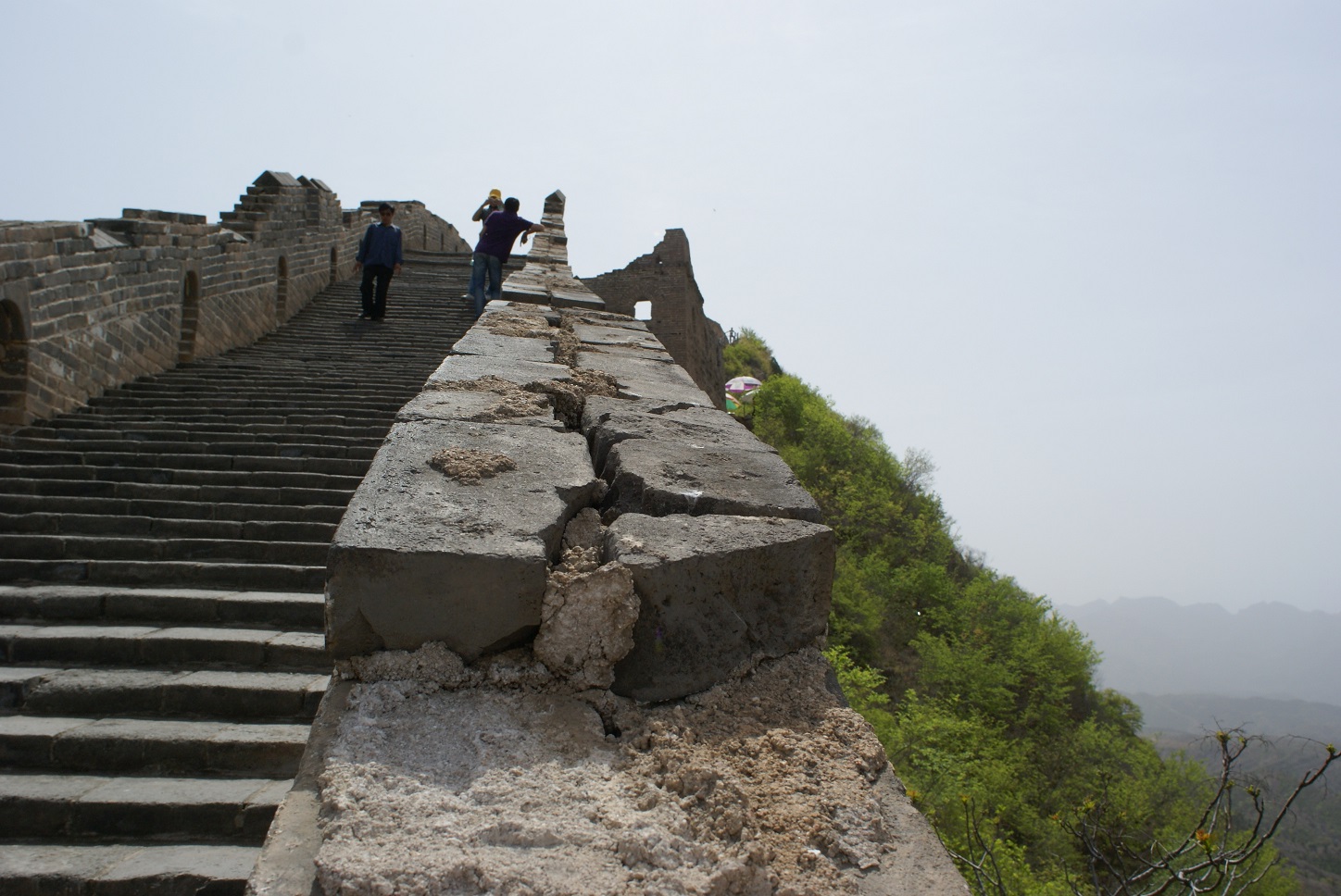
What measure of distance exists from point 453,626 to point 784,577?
1.87 ft

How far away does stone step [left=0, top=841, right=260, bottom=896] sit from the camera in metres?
2.38

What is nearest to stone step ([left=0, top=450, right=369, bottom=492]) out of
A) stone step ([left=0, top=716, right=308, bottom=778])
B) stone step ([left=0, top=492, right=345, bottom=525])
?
stone step ([left=0, top=492, right=345, bottom=525])

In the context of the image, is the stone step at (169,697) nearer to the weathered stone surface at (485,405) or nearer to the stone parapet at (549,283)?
the weathered stone surface at (485,405)

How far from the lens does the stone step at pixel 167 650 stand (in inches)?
132

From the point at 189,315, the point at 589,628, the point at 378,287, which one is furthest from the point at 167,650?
the point at 378,287

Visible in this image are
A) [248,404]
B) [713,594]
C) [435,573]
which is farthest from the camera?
[248,404]

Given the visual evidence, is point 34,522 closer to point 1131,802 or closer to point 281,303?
point 281,303

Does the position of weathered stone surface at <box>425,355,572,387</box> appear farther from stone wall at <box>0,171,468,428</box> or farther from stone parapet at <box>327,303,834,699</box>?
stone wall at <box>0,171,468,428</box>

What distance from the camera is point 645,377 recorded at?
3455 mm

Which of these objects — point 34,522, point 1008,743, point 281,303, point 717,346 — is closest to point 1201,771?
point 1008,743

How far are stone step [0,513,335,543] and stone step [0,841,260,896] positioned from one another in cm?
186

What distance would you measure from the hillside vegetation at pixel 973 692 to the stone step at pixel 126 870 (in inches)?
280

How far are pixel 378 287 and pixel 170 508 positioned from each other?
6.08 meters

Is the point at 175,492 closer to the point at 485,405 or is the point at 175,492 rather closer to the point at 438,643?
the point at 485,405
